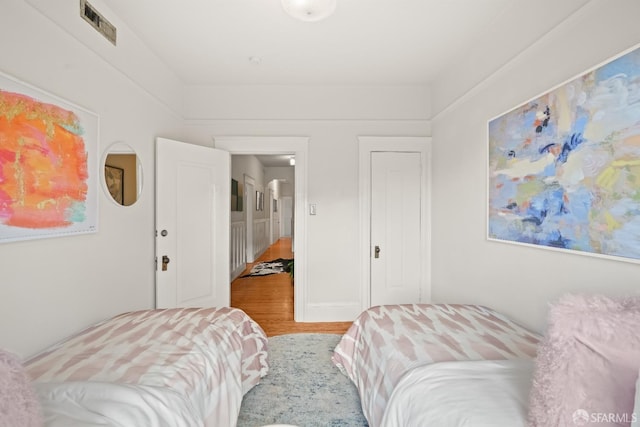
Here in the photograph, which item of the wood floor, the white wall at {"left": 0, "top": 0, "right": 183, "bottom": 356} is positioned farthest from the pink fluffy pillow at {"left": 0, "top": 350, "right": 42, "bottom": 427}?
the wood floor

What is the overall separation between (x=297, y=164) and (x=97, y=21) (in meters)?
1.91

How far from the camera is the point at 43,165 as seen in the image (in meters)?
1.38

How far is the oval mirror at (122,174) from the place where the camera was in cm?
190

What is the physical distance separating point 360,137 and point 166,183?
201cm

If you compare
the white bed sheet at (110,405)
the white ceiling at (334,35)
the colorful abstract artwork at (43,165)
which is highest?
the white ceiling at (334,35)

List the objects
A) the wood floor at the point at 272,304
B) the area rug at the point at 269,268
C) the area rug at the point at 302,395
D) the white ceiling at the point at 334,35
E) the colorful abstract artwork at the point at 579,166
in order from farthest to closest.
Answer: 1. the area rug at the point at 269,268
2. the wood floor at the point at 272,304
3. the white ceiling at the point at 334,35
4. the area rug at the point at 302,395
5. the colorful abstract artwork at the point at 579,166

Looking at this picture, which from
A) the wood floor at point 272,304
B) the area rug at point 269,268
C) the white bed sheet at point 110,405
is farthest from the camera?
the area rug at point 269,268

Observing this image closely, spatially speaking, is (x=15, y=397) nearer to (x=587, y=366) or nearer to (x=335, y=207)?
(x=587, y=366)

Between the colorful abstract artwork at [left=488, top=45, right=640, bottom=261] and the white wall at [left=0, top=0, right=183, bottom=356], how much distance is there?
2.63 m

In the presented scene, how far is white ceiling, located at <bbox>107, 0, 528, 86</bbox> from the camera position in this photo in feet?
6.15

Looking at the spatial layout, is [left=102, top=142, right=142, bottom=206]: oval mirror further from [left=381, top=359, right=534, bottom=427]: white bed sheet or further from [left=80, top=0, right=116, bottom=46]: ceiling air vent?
[left=381, top=359, right=534, bottom=427]: white bed sheet

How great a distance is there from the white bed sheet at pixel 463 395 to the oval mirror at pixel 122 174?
6.94 feet

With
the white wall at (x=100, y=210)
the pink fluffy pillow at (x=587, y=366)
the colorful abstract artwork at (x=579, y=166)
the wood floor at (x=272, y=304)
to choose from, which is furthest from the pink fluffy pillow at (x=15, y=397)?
the wood floor at (x=272, y=304)

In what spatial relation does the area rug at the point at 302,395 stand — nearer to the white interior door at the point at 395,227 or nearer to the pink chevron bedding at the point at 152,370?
the pink chevron bedding at the point at 152,370
